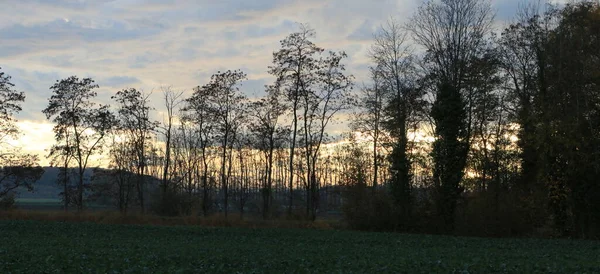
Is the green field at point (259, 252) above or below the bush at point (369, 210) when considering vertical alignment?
below

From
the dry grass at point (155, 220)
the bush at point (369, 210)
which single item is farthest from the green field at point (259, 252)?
the bush at point (369, 210)

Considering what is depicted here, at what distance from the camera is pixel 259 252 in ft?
97.3

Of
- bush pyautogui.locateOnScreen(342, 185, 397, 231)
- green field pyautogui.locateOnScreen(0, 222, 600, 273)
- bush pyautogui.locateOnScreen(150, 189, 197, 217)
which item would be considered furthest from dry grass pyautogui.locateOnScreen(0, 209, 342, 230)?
green field pyautogui.locateOnScreen(0, 222, 600, 273)

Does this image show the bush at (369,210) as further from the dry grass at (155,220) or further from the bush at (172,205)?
the bush at (172,205)

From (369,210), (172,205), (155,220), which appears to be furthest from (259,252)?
(172,205)

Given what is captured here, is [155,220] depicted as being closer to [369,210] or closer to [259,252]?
[369,210]

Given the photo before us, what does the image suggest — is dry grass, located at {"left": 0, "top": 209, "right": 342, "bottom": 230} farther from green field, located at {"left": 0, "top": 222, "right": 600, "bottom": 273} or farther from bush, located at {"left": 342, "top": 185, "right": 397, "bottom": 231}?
green field, located at {"left": 0, "top": 222, "right": 600, "bottom": 273}

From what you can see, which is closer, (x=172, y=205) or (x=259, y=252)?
(x=259, y=252)

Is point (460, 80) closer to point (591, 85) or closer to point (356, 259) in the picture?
point (591, 85)

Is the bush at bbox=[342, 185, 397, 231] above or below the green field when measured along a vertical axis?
above

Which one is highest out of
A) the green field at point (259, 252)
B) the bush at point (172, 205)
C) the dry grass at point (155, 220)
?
the bush at point (172, 205)

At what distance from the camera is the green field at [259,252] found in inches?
880

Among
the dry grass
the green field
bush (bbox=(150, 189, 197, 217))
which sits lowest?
the green field

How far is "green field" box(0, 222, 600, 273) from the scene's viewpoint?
2236cm
